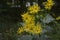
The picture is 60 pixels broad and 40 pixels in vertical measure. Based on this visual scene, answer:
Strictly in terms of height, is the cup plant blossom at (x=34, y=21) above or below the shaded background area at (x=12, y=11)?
above

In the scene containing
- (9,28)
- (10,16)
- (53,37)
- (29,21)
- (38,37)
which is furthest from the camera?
(10,16)

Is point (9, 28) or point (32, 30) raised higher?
point (32, 30)

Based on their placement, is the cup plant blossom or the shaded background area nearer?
the cup plant blossom

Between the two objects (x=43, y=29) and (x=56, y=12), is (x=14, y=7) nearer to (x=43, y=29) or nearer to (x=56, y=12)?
(x=56, y=12)

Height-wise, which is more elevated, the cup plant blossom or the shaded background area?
the cup plant blossom

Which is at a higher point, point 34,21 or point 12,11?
point 34,21

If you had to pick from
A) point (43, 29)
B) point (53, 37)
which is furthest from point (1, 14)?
point (43, 29)

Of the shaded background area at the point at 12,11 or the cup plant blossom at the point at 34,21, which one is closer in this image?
the cup plant blossom at the point at 34,21

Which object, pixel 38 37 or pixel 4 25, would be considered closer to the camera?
pixel 38 37

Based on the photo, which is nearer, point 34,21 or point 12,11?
point 34,21

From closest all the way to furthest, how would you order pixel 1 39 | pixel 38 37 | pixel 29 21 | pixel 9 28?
1. pixel 29 21
2. pixel 38 37
3. pixel 1 39
4. pixel 9 28
